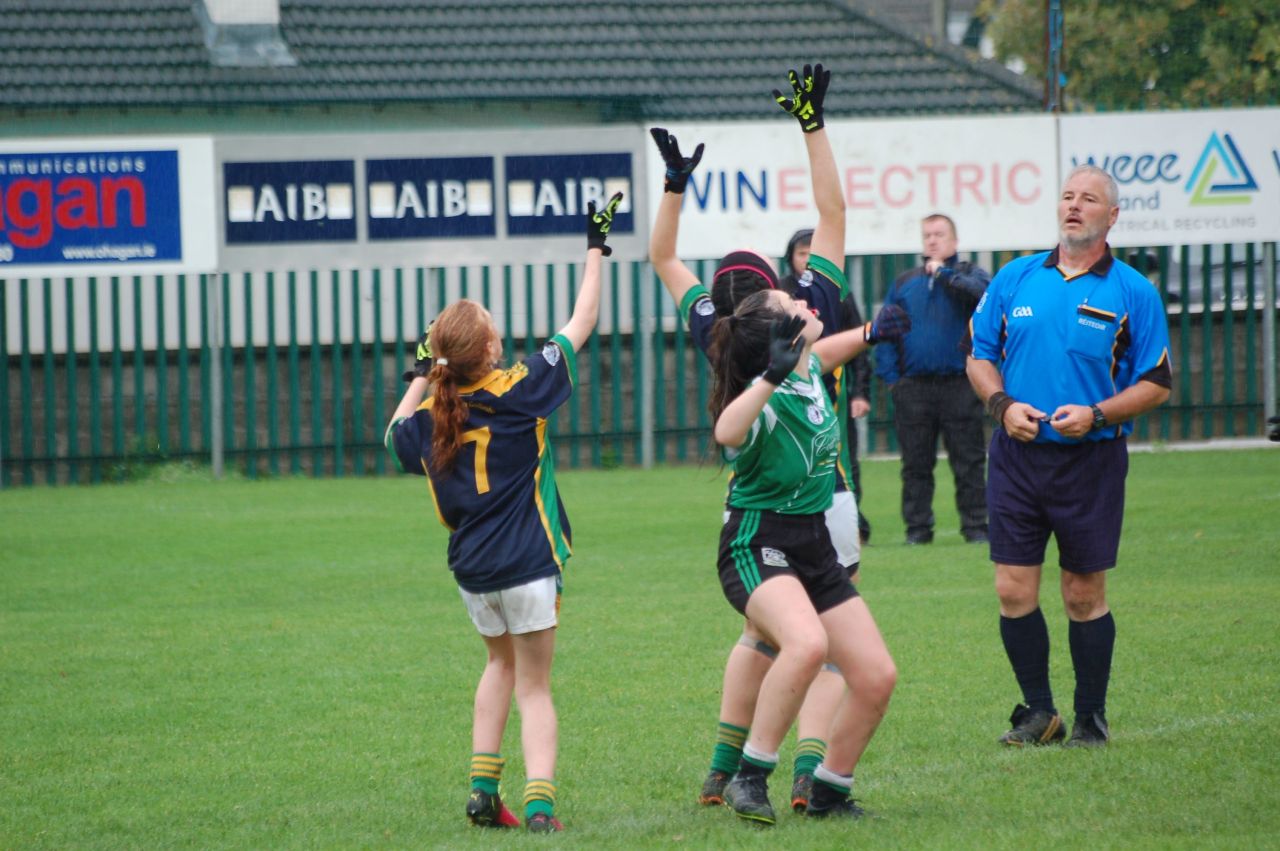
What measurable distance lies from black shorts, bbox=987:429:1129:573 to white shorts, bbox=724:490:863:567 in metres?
0.71

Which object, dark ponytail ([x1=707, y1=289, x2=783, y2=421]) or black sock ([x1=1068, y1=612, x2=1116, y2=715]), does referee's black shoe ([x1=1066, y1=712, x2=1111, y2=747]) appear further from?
dark ponytail ([x1=707, y1=289, x2=783, y2=421])

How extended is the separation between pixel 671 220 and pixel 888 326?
3.33ft

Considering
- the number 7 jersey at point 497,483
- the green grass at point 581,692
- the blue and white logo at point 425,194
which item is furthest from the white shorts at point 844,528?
the blue and white logo at point 425,194

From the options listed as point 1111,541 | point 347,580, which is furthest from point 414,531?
point 1111,541

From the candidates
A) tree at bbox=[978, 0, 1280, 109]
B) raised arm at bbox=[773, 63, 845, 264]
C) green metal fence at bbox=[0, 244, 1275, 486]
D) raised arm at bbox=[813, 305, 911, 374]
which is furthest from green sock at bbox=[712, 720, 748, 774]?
tree at bbox=[978, 0, 1280, 109]

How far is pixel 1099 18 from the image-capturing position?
30875 millimetres

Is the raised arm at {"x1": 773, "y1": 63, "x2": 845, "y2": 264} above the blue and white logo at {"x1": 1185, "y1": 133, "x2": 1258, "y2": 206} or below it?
below

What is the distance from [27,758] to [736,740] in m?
2.89

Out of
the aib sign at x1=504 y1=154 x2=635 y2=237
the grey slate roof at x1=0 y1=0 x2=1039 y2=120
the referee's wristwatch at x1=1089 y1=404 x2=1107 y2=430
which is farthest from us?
the grey slate roof at x1=0 y1=0 x2=1039 y2=120

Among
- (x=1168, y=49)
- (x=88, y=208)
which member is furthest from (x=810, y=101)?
(x=1168, y=49)

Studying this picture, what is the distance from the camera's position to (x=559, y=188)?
1833cm

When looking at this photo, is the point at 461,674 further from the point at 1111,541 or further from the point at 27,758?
the point at 1111,541

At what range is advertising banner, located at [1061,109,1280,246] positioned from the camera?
707 inches

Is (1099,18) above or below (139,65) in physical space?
above
